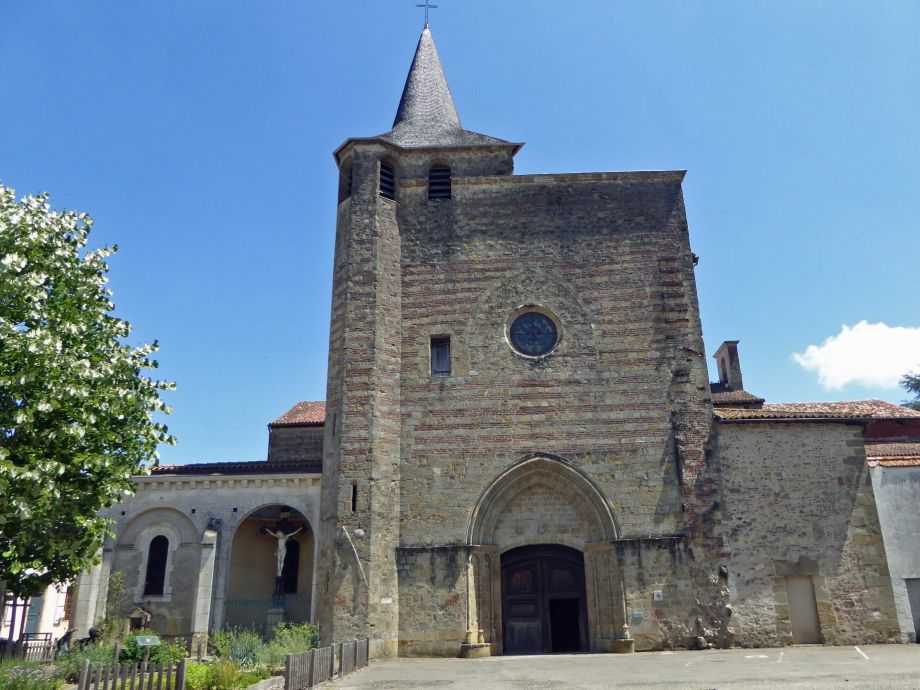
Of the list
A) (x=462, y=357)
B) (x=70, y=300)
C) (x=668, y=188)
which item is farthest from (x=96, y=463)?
(x=668, y=188)

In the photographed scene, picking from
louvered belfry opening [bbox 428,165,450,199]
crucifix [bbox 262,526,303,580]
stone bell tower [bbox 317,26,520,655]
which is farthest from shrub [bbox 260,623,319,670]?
louvered belfry opening [bbox 428,165,450,199]

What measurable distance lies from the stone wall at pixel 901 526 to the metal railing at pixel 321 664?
11.5 meters

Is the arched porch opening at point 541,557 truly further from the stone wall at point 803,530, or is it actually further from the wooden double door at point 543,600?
the stone wall at point 803,530

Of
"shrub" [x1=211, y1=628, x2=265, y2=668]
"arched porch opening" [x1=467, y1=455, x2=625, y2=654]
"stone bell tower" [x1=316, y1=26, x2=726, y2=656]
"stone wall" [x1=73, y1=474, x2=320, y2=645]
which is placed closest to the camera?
"shrub" [x1=211, y1=628, x2=265, y2=668]

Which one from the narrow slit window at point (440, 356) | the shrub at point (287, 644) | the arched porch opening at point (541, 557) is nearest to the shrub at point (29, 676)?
the shrub at point (287, 644)

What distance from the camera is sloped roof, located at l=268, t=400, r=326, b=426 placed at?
78.7 ft

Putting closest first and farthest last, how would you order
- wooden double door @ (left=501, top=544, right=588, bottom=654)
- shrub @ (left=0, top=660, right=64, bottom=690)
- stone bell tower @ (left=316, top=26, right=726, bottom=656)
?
shrub @ (left=0, top=660, right=64, bottom=690) → stone bell tower @ (left=316, top=26, right=726, bottom=656) → wooden double door @ (left=501, top=544, right=588, bottom=654)

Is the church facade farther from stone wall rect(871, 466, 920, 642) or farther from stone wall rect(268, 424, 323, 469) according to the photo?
stone wall rect(268, 424, 323, 469)

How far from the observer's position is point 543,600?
54.3 ft

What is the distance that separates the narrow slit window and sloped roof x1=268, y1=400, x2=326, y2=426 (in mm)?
6366

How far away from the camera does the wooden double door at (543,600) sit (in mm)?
16328

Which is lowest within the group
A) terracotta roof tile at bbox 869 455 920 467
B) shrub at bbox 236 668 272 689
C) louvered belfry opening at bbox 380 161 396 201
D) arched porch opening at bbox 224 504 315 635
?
shrub at bbox 236 668 272 689

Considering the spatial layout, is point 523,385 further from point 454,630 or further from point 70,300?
point 70,300

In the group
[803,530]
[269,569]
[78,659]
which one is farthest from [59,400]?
[803,530]
